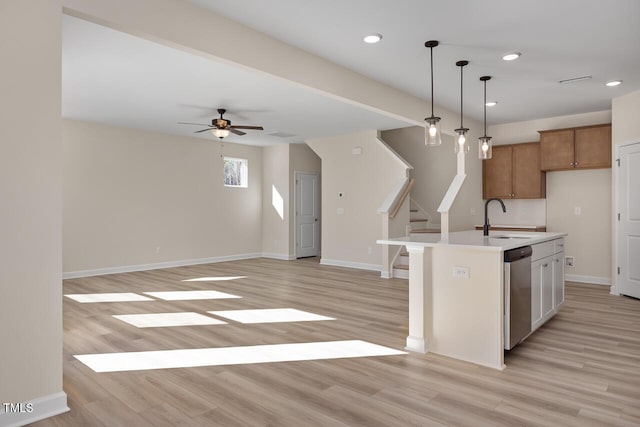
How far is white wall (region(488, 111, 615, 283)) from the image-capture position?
6.25 meters

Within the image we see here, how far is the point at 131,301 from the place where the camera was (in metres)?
5.04

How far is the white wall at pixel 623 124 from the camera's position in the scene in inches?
208

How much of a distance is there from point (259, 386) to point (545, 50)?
3.93 m

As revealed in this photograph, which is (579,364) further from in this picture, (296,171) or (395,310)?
(296,171)

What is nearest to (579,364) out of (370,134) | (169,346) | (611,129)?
(169,346)

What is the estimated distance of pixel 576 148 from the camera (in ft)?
20.2

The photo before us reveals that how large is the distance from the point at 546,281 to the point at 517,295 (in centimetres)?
96

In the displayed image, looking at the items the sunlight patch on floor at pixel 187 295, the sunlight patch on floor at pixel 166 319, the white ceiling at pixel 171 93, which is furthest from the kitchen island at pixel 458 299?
the sunlight patch on floor at pixel 187 295

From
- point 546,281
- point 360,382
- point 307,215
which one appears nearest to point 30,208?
point 360,382

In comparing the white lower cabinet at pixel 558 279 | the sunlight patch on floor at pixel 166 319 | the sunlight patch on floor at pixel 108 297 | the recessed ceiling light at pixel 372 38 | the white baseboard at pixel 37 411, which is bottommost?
the sunlight patch on floor at pixel 166 319

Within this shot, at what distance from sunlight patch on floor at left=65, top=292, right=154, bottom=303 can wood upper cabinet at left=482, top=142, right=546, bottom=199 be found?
5.84 metres

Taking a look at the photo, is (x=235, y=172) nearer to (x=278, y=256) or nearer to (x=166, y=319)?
(x=278, y=256)

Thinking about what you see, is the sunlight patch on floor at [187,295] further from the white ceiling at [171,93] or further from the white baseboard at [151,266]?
the white ceiling at [171,93]

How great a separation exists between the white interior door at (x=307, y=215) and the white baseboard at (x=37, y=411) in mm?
7008
